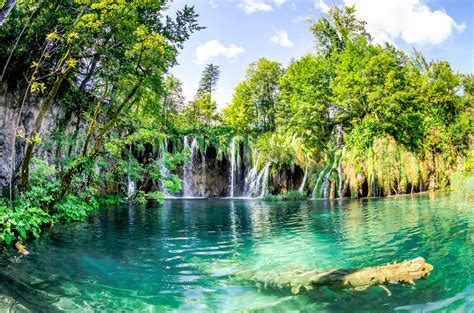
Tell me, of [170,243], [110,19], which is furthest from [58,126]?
[170,243]

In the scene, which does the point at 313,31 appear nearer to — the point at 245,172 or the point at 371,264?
the point at 245,172

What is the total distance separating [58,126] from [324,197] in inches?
688

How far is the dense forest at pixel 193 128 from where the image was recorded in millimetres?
8680

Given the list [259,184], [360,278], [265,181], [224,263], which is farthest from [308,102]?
[360,278]

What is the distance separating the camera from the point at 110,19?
314 inches

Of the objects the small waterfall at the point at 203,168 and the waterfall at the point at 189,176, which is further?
the small waterfall at the point at 203,168

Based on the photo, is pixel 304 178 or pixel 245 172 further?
pixel 245 172

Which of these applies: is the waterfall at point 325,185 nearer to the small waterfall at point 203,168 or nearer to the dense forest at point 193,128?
the dense forest at point 193,128

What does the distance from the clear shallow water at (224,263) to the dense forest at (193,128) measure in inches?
62.0

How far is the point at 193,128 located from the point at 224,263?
24047 mm

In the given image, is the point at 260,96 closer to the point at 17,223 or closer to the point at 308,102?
the point at 308,102

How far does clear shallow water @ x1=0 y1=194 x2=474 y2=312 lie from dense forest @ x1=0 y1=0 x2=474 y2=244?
62.0 inches

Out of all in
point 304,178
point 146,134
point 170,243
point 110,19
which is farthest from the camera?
point 304,178

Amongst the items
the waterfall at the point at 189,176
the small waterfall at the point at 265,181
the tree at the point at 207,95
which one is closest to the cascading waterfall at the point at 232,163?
the waterfall at the point at 189,176
